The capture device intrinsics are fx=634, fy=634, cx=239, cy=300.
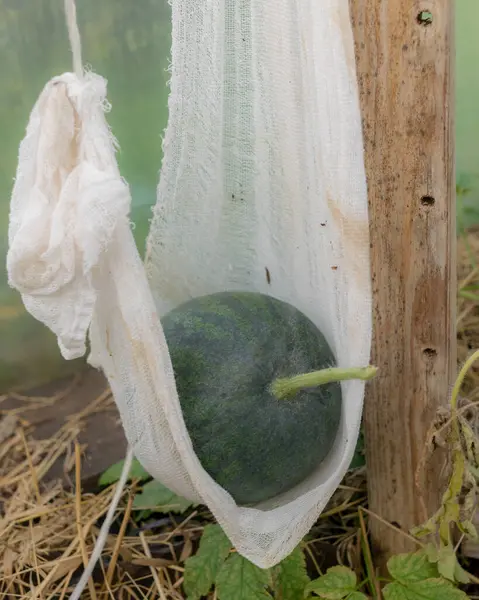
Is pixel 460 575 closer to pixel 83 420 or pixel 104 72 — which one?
pixel 83 420

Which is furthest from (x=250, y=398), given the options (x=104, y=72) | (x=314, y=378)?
(x=104, y=72)

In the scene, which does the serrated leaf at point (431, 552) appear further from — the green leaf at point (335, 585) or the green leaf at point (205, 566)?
the green leaf at point (205, 566)

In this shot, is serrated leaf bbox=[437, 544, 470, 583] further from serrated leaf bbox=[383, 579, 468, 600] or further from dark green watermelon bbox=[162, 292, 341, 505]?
dark green watermelon bbox=[162, 292, 341, 505]

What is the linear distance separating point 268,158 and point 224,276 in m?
0.19

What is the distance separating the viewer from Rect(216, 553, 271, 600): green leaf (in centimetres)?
77

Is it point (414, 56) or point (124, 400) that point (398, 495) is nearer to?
point (124, 400)

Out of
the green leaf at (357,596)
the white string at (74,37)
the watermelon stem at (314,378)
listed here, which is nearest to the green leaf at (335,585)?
the green leaf at (357,596)

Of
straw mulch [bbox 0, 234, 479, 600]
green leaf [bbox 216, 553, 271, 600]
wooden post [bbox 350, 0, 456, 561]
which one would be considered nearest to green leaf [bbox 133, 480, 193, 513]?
straw mulch [bbox 0, 234, 479, 600]

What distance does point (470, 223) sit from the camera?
162cm

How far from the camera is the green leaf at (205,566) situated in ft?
2.72

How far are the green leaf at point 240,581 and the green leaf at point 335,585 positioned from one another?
0.06 metres

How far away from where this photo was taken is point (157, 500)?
1.02m

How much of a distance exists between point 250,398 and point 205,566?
0.30m

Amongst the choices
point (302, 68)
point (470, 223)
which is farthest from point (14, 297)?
point (470, 223)
